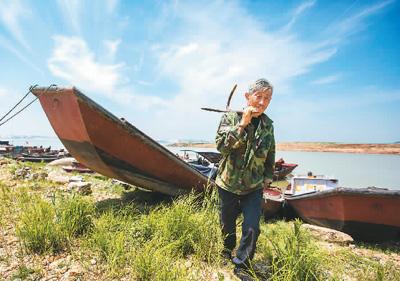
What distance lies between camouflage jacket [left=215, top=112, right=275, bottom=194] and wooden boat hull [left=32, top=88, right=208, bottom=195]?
6.19 feet

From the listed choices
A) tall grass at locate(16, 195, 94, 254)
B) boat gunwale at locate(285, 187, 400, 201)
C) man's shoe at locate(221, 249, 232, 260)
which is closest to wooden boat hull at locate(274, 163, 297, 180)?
boat gunwale at locate(285, 187, 400, 201)

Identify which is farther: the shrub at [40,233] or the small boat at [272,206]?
the small boat at [272,206]

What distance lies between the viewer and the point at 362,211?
450 cm

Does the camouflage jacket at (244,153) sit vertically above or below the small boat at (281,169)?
above

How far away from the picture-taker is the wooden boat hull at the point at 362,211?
432 cm

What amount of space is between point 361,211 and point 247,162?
123 inches

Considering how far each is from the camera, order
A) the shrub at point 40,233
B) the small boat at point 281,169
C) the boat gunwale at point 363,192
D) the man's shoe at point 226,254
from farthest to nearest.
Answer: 1. the small boat at point 281,169
2. the boat gunwale at point 363,192
3. the man's shoe at point 226,254
4. the shrub at point 40,233

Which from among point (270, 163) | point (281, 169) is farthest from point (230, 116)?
point (281, 169)

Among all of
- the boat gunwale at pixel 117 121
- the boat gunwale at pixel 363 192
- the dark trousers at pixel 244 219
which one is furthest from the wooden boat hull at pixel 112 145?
the boat gunwale at pixel 363 192

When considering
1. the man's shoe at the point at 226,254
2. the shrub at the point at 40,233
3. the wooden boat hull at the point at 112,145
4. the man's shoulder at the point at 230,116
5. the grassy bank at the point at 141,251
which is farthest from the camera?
the wooden boat hull at the point at 112,145

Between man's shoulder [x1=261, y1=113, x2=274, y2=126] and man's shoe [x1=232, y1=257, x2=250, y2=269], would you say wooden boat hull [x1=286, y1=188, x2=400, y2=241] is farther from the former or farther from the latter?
man's shoe [x1=232, y1=257, x2=250, y2=269]

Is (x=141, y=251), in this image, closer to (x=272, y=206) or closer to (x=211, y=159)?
(x=272, y=206)

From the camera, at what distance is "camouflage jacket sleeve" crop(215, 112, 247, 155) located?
2504 mm

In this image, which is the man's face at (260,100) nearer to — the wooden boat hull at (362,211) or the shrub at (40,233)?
the shrub at (40,233)
